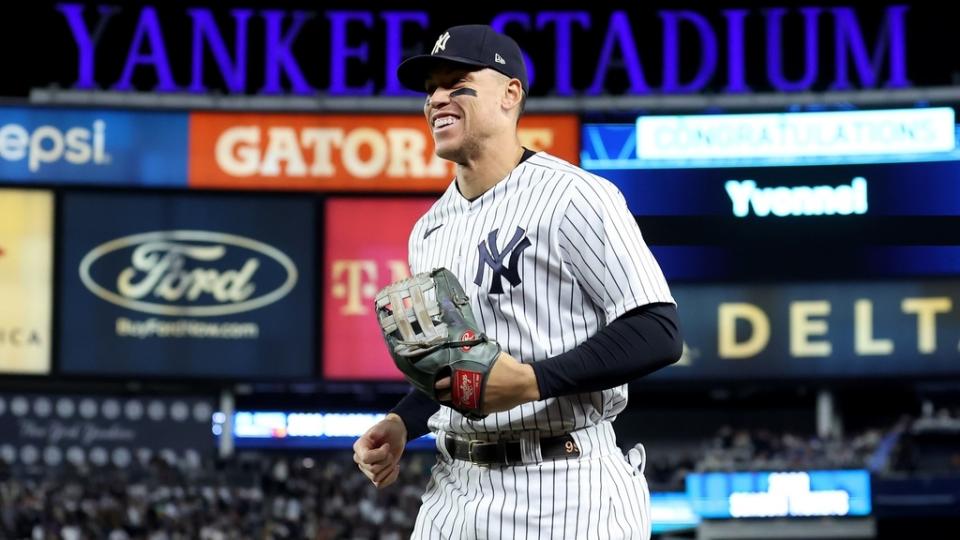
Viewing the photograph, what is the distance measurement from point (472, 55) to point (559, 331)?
51 centimetres

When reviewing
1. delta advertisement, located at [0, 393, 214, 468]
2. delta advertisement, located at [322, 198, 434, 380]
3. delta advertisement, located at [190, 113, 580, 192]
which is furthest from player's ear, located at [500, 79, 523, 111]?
delta advertisement, located at [0, 393, 214, 468]

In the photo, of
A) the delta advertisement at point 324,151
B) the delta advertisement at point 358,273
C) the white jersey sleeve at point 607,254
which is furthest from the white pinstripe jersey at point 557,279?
the delta advertisement at point 324,151

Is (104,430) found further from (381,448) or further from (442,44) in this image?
(442,44)

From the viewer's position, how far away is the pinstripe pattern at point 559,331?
2.46m

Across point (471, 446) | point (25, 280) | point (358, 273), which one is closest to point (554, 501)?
point (471, 446)

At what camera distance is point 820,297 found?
1439 centimetres

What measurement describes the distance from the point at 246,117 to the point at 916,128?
259 inches

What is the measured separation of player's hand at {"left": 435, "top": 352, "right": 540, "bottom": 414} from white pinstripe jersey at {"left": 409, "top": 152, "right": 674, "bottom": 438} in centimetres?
17

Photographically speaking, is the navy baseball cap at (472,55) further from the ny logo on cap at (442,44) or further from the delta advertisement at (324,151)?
the delta advertisement at (324,151)

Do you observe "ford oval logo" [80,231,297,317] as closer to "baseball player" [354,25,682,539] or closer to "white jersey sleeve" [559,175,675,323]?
"baseball player" [354,25,682,539]

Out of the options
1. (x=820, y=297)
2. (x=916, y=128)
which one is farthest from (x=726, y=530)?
(x=916, y=128)

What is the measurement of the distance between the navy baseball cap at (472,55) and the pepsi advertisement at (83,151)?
12.3 m

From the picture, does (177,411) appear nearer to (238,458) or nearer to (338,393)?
(238,458)

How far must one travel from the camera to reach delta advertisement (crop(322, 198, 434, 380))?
14688 millimetres
